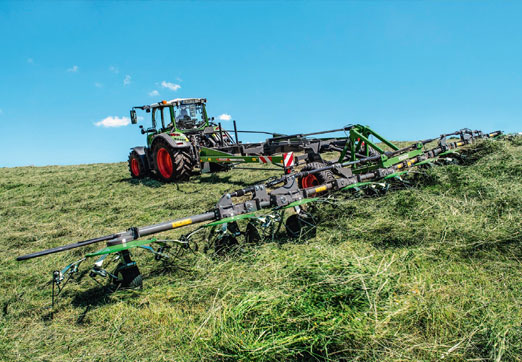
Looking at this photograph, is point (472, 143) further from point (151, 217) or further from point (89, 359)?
point (89, 359)

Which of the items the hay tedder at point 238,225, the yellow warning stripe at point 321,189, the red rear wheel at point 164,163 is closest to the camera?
the hay tedder at point 238,225

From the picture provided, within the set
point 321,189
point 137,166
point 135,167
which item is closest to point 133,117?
point 137,166

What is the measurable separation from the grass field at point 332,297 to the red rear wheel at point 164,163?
4.96m

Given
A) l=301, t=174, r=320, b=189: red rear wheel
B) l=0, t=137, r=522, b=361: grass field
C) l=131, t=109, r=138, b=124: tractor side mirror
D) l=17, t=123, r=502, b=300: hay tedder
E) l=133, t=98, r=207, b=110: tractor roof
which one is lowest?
l=0, t=137, r=522, b=361: grass field

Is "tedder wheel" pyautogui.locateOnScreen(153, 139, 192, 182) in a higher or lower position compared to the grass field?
higher

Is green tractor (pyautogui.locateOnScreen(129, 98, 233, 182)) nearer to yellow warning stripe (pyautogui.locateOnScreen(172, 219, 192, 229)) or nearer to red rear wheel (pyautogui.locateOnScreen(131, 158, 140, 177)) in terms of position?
A: red rear wheel (pyautogui.locateOnScreen(131, 158, 140, 177))

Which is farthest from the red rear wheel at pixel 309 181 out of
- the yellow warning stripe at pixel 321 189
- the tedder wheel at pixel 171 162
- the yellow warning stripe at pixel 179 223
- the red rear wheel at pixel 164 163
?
the red rear wheel at pixel 164 163

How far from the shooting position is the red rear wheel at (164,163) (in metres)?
9.32

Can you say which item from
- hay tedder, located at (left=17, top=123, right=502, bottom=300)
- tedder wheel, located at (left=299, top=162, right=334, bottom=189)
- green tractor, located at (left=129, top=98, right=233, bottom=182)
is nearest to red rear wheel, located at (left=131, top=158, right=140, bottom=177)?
green tractor, located at (left=129, top=98, right=233, bottom=182)

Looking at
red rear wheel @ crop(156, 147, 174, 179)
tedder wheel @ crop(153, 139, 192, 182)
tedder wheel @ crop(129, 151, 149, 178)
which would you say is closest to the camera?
tedder wheel @ crop(153, 139, 192, 182)

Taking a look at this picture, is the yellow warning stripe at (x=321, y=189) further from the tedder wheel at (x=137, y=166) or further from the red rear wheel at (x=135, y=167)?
the red rear wheel at (x=135, y=167)

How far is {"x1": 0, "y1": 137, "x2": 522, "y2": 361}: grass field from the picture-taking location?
2.01 metres

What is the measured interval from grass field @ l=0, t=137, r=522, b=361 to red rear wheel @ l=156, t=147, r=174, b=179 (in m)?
4.96

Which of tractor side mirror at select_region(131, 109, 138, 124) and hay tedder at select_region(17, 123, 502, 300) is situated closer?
hay tedder at select_region(17, 123, 502, 300)
